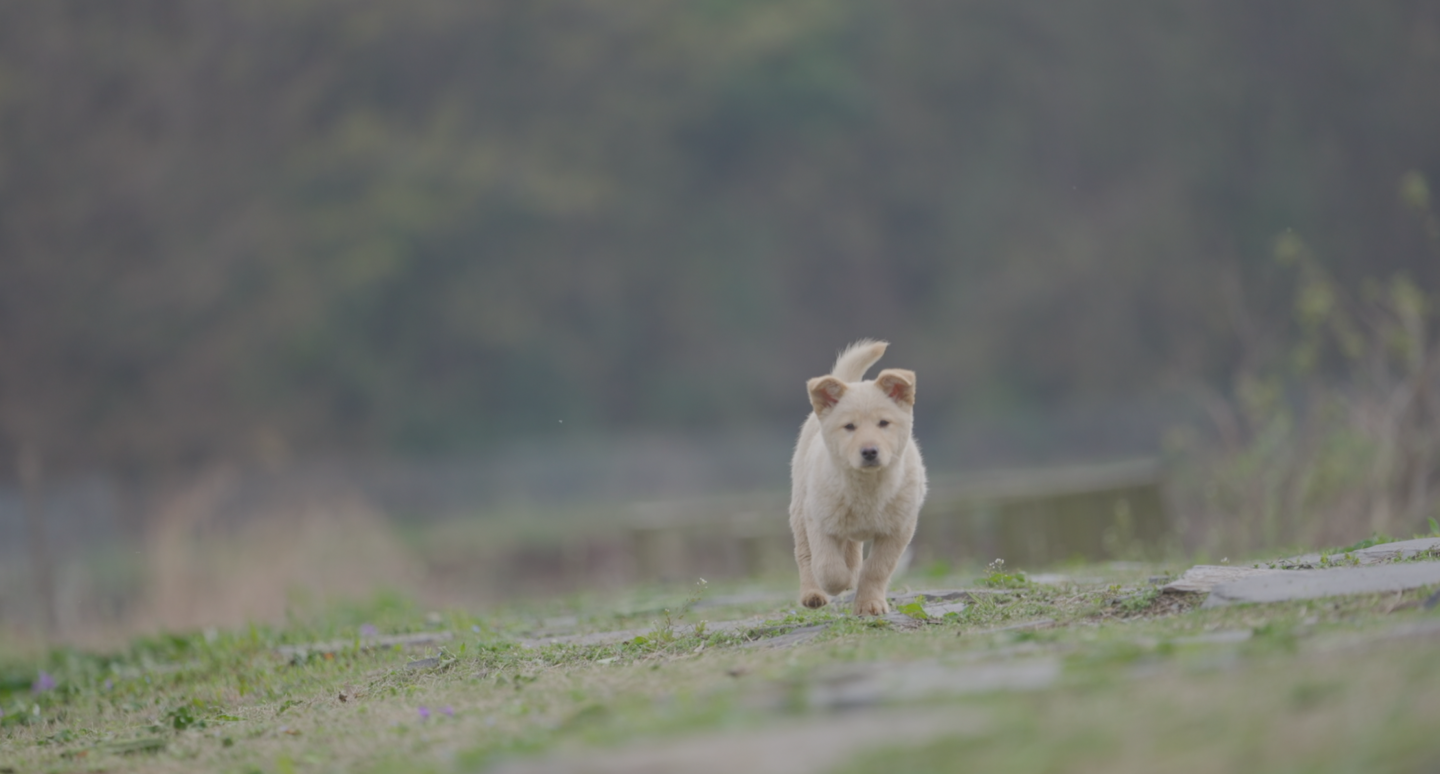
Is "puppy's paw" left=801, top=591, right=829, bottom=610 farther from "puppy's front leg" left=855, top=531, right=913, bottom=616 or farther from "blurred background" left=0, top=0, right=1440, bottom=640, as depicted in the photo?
"blurred background" left=0, top=0, right=1440, bottom=640

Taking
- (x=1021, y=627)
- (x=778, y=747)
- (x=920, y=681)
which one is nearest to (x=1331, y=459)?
(x=1021, y=627)

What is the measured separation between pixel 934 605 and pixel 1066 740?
9.60 feet

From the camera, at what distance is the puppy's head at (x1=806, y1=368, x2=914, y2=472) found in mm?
5586

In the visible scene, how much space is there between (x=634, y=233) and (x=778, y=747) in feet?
117

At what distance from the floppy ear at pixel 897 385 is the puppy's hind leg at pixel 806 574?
2.20ft

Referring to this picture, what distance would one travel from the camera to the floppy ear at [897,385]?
235 inches

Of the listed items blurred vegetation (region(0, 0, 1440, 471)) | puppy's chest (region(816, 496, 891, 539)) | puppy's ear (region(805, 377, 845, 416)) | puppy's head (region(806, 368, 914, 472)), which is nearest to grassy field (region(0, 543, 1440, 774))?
puppy's chest (region(816, 496, 891, 539))

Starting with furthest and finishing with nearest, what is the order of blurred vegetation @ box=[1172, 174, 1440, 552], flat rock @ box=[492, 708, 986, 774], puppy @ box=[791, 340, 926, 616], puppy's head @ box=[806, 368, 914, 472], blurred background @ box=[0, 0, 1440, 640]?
blurred background @ box=[0, 0, 1440, 640] → blurred vegetation @ box=[1172, 174, 1440, 552] → puppy @ box=[791, 340, 926, 616] → puppy's head @ box=[806, 368, 914, 472] → flat rock @ box=[492, 708, 986, 774]

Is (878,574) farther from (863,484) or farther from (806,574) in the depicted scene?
(806,574)

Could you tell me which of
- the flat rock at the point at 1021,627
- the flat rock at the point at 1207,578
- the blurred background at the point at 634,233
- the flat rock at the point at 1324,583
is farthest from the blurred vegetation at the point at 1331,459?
the blurred background at the point at 634,233

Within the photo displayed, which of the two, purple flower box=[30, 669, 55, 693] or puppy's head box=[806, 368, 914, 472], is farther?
purple flower box=[30, 669, 55, 693]

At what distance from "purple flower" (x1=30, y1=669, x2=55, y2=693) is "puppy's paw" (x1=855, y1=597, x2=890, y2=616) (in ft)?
13.5

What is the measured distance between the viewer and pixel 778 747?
3025mm

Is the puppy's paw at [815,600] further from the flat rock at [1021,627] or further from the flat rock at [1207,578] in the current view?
the flat rock at [1207,578]
